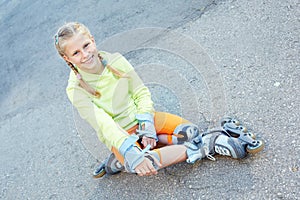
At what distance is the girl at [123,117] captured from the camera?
6.68 feet

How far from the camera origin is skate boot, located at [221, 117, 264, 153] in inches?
76.9

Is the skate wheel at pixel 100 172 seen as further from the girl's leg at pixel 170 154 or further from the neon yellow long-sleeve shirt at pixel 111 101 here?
the girl's leg at pixel 170 154

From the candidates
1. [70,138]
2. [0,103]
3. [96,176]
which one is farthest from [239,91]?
[0,103]

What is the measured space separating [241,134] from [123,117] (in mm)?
706

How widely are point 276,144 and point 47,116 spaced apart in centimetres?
198

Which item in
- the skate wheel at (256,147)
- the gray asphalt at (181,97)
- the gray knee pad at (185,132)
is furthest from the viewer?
the gray knee pad at (185,132)

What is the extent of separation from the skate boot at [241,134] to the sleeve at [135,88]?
0.46 metres

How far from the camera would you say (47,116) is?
3195 millimetres

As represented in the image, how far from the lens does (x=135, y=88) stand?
7.45 ft

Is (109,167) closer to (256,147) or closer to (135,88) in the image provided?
(135,88)

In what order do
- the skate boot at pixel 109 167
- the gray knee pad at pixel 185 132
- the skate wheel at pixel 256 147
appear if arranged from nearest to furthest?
the skate wheel at pixel 256 147 < the gray knee pad at pixel 185 132 < the skate boot at pixel 109 167

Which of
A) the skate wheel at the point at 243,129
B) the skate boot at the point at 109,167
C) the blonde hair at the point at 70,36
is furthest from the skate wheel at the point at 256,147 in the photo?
the blonde hair at the point at 70,36

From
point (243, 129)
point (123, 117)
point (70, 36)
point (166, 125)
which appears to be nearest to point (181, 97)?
point (166, 125)

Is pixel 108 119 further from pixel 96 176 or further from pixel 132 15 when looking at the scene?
pixel 132 15
